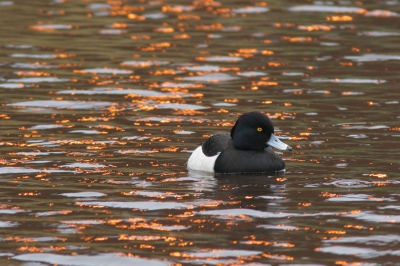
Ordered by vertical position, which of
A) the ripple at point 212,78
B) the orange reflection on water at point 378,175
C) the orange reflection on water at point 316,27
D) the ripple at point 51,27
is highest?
the ripple at point 51,27

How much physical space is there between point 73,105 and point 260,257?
9531 millimetres

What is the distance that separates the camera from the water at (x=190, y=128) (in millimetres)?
9891

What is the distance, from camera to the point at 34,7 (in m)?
30.1

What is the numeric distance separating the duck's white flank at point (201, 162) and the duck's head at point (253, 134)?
0.39 meters

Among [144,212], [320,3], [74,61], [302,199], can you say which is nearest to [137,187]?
[144,212]

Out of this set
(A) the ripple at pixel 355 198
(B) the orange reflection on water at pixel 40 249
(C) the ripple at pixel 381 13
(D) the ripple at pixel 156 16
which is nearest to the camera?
(B) the orange reflection on water at pixel 40 249

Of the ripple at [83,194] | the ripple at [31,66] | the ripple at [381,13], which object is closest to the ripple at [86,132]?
the ripple at [83,194]

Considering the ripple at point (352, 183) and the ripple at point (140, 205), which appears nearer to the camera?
the ripple at point (140, 205)

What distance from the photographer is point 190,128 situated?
53.2 ft

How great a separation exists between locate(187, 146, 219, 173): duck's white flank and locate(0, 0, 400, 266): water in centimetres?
31

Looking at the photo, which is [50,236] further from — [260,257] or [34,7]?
[34,7]

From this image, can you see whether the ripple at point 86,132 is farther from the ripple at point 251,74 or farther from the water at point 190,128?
the ripple at point 251,74

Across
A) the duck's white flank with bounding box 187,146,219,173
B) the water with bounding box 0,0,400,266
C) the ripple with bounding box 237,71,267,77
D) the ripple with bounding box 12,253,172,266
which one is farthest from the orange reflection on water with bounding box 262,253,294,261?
the ripple with bounding box 237,71,267,77

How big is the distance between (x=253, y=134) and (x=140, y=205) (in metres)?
2.65
